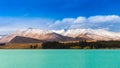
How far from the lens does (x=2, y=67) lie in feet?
182

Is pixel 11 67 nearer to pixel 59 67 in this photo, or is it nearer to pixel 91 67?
pixel 59 67

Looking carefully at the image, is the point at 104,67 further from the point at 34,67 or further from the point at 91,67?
the point at 34,67

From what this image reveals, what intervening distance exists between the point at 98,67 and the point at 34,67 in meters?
12.8

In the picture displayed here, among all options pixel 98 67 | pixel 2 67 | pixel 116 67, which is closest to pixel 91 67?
pixel 98 67

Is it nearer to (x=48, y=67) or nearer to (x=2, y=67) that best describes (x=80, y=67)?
(x=48, y=67)

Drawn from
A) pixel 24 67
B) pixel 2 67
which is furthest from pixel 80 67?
pixel 2 67

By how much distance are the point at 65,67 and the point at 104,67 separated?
766 cm

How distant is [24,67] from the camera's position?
53.5m

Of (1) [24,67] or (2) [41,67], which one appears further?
(2) [41,67]

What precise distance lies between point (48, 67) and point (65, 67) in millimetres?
3908

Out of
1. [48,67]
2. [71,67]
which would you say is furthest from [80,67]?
[48,67]

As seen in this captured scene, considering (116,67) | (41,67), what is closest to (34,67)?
(41,67)

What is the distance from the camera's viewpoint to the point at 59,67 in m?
55.1

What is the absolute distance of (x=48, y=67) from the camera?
5653 cm
